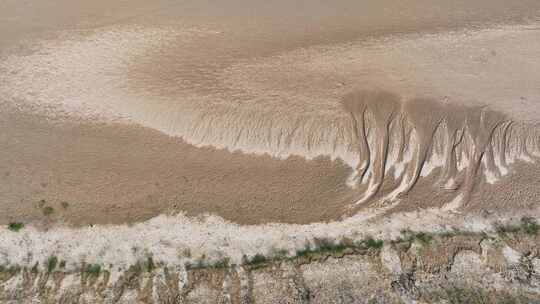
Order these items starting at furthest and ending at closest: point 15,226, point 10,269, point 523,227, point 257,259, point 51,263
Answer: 1. point 523,227
2. point 257,259
3. point 15,226
4. point 51,263
5. point 10,269

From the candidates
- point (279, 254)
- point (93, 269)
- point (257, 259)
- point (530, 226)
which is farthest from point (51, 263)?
point (530, 226)

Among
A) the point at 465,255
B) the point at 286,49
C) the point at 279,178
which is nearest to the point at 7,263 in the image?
the point at 279,178

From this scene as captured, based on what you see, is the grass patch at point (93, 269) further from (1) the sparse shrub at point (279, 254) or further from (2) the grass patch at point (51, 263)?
(1) the sparse shrub at point (279, 254)

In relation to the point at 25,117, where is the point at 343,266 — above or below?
below

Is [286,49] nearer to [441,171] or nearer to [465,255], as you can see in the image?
[441,171]

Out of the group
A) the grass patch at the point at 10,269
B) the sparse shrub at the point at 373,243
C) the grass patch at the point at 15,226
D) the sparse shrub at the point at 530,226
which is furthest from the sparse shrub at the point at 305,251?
the grass patch at the point at 15,226

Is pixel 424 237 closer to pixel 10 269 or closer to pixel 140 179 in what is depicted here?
pixel 140 179

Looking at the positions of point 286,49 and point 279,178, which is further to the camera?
point 286,49
